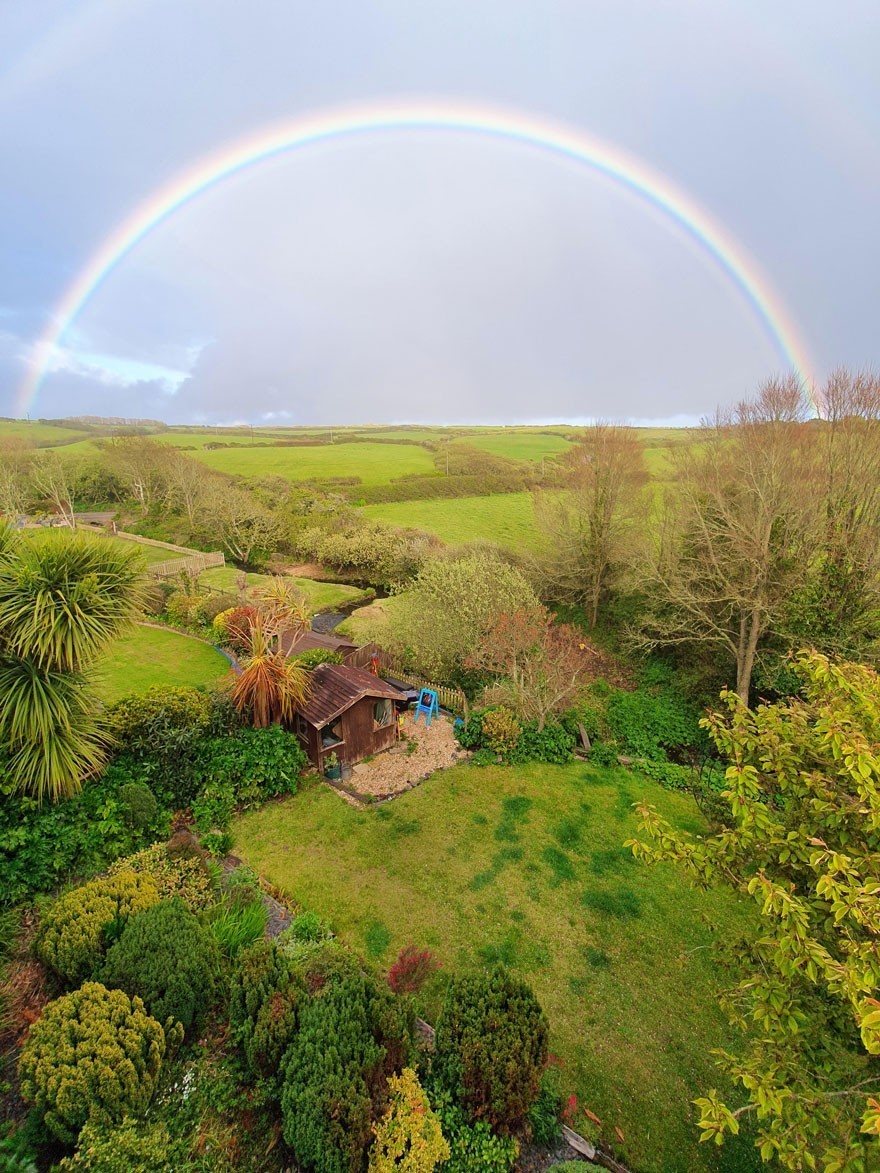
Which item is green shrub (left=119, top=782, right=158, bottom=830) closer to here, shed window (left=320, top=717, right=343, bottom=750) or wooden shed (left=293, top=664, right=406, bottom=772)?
wooden shed (left=293, top=664, right=406, bottom=772)

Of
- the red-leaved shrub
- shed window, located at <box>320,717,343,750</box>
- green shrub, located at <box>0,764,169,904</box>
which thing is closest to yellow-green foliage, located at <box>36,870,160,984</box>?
green shrub, located at <box>0,764,169,904</box>

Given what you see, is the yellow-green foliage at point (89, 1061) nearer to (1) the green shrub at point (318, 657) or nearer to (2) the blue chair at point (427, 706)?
(1) the green shrub at point (318, 657)

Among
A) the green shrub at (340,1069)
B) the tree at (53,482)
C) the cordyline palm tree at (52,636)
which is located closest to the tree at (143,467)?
the tree at (53,482)

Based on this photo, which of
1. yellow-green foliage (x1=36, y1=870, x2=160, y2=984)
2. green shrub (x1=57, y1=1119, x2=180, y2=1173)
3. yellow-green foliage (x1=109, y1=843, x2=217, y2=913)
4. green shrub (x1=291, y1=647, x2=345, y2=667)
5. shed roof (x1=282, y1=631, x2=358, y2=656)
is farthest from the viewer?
shed roof (x1=282, y1=631, x2=358, y2=656)

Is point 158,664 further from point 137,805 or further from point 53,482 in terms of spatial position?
point 53,482

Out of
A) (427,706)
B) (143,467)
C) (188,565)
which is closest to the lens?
(427,706)

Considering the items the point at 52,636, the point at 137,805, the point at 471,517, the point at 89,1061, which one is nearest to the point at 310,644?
the point at 137,805
